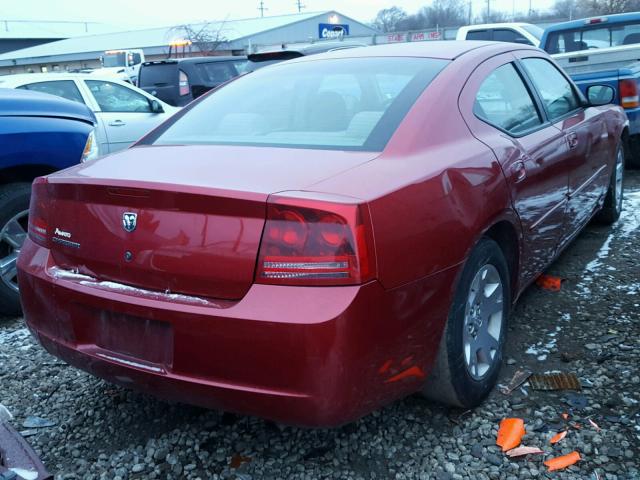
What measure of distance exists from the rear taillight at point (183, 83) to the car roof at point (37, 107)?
7655mm

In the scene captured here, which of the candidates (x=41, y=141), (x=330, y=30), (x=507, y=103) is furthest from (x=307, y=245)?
(x=330, y=30)

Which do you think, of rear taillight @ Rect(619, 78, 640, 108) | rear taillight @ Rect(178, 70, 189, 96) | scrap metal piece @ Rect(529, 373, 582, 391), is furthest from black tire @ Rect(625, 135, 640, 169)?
rear taillight @ Rect(178, 70, 189, 96)

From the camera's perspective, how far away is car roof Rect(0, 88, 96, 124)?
4.21 m

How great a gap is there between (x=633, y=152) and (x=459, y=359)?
577 cm

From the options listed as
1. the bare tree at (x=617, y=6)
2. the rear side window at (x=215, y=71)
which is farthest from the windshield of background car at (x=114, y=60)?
the bare tree at (x=617, y=6)

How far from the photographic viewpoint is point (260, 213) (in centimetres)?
213

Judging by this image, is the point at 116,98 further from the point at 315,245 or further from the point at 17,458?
the point at 315,245

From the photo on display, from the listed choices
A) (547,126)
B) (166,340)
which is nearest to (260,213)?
(166,340)

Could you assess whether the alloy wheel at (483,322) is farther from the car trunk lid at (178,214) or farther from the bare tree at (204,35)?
the bare tree at (204,35)

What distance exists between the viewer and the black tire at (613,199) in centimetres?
516

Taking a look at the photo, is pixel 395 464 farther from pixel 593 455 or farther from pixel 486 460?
pixel 593 455

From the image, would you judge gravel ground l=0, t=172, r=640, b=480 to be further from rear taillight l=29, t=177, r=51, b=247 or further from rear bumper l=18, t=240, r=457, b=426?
rear taillight l=29, t=177, r=51, b=247

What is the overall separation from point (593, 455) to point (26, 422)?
240 centimetres

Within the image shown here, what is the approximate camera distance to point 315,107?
2982mm
